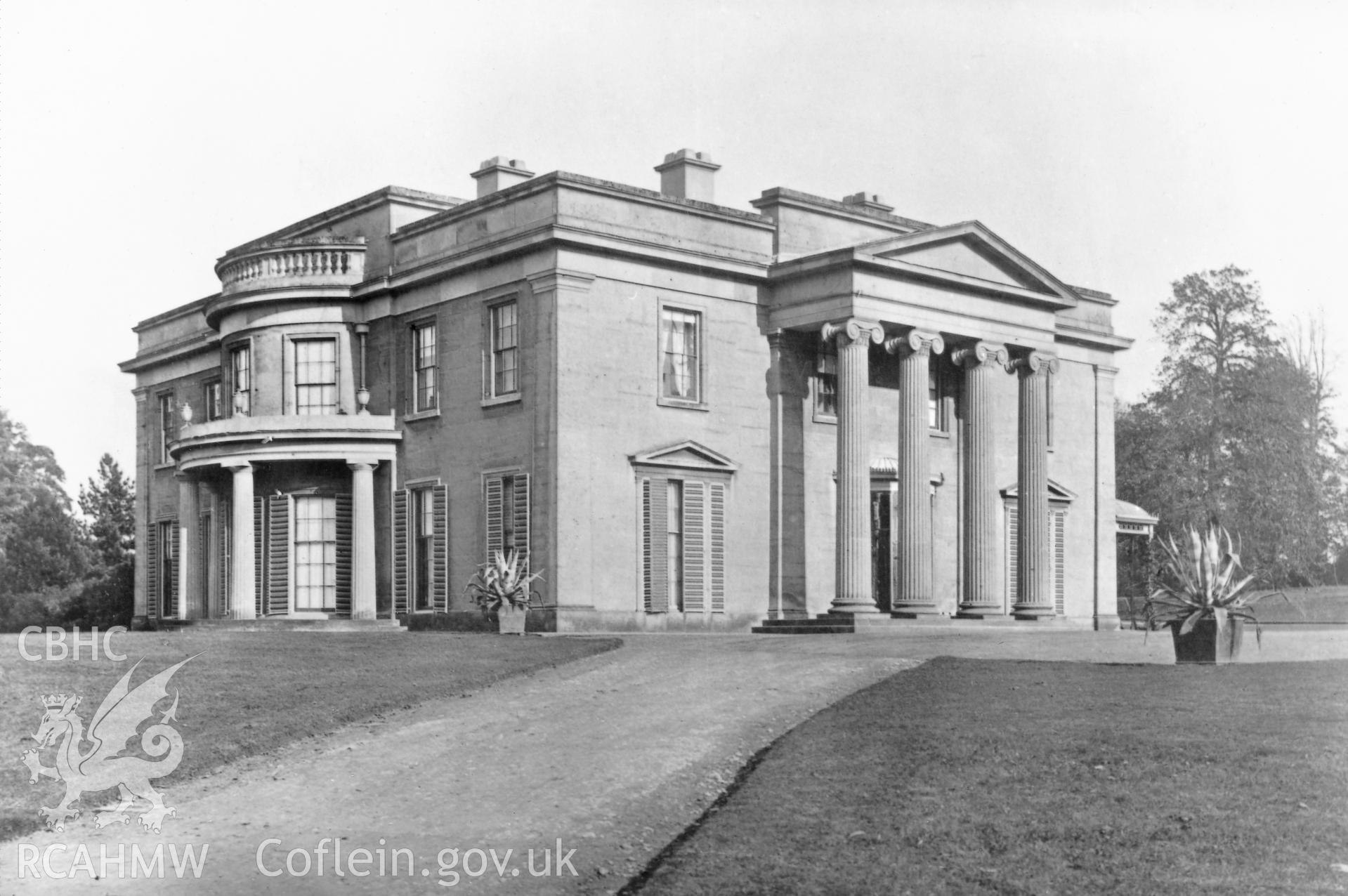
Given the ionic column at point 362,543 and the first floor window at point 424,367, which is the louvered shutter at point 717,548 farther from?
the ionic column at point 362,543

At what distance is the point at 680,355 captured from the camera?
32.9 meters

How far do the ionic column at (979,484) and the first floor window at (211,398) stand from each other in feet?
62.3

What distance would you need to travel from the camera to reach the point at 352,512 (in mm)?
34375

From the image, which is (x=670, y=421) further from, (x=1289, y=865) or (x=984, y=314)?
(x=1289, y=865)

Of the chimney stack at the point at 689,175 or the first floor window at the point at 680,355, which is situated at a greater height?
the chimney stack at the point at 689,175

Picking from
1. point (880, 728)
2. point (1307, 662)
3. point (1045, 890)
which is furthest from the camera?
point (1307, 662)

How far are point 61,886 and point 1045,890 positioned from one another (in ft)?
23.0

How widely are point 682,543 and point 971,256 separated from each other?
362 inches

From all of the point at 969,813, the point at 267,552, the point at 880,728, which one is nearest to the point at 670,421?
the point at 267,552

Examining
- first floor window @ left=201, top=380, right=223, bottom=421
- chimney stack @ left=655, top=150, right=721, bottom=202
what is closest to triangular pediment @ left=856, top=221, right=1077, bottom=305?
chimney stack @ left=655, top=150, right=721, bottom=202

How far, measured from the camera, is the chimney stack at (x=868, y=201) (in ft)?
129

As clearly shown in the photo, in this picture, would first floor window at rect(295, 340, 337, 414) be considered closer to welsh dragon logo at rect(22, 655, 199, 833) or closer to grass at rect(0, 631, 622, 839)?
grass at rect(0, 631, 622, 839)

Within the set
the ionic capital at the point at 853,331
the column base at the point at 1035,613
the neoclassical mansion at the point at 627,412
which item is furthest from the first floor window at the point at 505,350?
the column base at the point at 1035,613

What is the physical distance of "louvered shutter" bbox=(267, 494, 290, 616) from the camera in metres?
34.7
